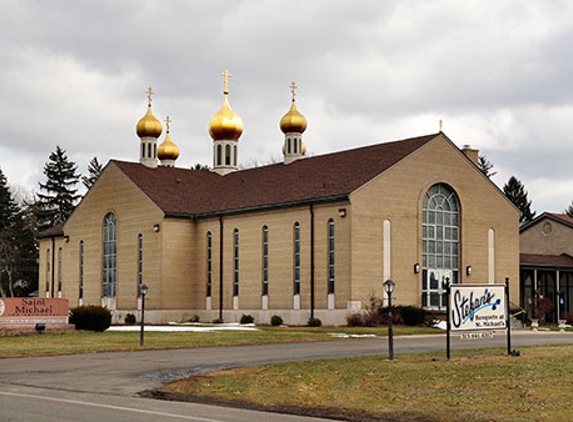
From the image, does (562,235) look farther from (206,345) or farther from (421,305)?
(206,345)

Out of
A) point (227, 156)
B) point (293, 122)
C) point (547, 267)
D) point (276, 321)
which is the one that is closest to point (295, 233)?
point (276, 321)

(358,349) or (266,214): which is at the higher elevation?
(266,214)

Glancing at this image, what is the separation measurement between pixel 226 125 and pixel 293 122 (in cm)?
731

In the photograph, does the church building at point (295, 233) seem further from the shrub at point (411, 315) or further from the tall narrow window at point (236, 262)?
the shrub at point (411, 315)

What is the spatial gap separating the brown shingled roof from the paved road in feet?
95.8

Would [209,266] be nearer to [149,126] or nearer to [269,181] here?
[269,181]

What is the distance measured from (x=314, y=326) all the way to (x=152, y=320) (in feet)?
41.7

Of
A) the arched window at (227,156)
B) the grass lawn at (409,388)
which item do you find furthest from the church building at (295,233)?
the grass lawn at (409,388)

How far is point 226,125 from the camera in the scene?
70.1 metres

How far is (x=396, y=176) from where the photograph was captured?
2122 inches

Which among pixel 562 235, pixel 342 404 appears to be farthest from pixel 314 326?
pixel 342 404

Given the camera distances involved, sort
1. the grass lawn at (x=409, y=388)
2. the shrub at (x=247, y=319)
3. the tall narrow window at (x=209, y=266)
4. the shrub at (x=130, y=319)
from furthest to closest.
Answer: the shrub at (x=130, y=319), the tall narrow window at (x=209, y=266), the shrub at (x=247, y=319), the grass lawn at (x=409, y=388)

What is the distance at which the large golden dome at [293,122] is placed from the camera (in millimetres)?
64688

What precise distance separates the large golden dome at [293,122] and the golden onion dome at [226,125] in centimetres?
639
